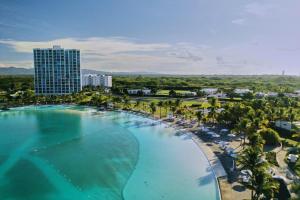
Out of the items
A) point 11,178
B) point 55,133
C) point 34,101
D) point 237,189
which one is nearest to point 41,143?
point 55,133

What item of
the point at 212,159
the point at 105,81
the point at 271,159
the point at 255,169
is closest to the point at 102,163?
the point at 212,159

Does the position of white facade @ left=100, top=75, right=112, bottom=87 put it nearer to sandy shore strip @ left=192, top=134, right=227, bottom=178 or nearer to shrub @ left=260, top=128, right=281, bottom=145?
sandy shore strip @ left=192, top=134, right=227, bottom=178

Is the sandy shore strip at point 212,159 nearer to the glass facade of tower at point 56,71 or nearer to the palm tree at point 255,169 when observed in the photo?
the palm tree at point 255,169

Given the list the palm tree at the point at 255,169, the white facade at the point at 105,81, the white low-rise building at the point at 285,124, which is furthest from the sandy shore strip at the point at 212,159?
the white facade at the point at 105,81

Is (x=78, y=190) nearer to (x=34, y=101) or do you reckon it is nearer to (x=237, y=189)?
(x=237, y=189)

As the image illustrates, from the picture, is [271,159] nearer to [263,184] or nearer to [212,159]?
[212,159]

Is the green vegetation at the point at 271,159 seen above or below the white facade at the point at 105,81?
below

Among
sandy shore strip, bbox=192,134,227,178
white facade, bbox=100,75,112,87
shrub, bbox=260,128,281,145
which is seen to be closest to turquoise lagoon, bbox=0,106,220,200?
sandy shore strip, bbox=192,134,227,178
